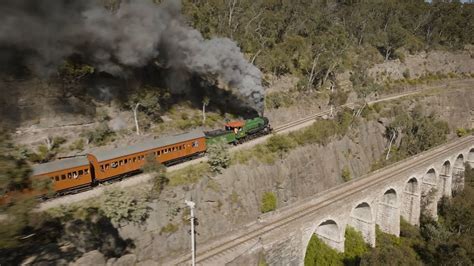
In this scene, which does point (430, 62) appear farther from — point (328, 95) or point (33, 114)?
point (33, 114)

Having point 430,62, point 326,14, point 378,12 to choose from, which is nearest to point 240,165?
point 326,14

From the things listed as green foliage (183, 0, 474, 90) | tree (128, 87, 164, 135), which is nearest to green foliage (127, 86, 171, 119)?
tree (128, 87, 164, 135)

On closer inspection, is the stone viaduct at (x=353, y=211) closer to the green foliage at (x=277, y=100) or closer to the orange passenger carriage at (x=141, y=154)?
the orange passenger carriage at (x=141, y=154)

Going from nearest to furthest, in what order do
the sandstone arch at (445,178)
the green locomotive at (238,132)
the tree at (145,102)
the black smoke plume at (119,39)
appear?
the black smoke plume at (119,39)
the green locomotive at (238,132)
the tree at (145,102)
the sandstone arch at (445,178)

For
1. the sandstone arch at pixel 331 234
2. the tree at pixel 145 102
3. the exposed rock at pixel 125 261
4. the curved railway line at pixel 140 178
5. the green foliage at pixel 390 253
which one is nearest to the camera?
the exposed rock at pixel 125 261

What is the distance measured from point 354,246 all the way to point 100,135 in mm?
29867

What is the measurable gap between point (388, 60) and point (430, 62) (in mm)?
19601

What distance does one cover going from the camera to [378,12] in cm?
9319

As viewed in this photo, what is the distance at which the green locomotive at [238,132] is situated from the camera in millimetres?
34250

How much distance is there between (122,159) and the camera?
88.1ft

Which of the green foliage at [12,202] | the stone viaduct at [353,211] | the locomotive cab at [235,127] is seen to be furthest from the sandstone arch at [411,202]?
the green foliage at [12,202]

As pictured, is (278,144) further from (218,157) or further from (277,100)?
(277,100)

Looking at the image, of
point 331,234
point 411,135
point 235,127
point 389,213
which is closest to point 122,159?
point 235,127

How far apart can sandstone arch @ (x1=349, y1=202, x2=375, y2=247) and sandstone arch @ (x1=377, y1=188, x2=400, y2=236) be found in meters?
3.62
